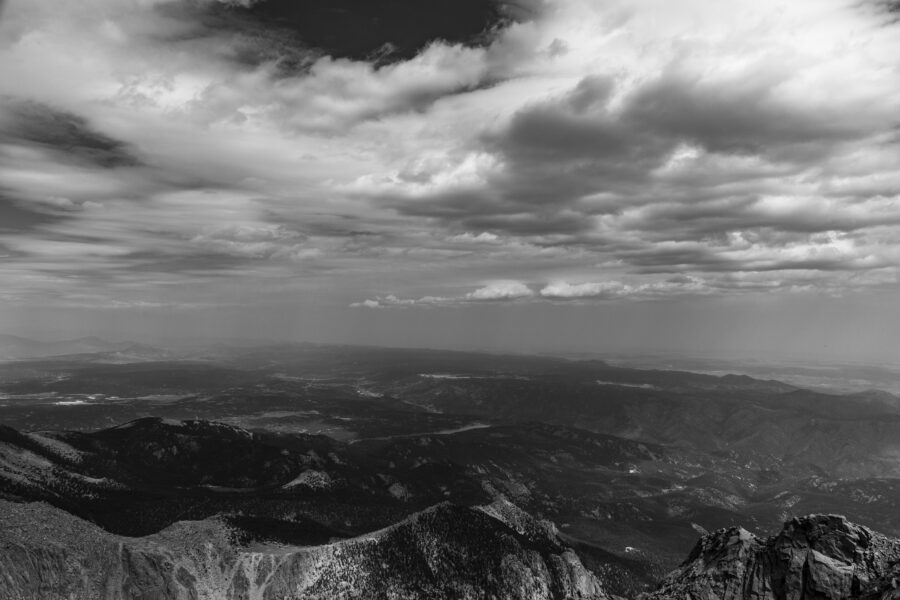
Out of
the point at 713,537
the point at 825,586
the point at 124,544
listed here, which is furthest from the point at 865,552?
the point at 124,544

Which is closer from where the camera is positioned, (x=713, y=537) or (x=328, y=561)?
(x=713, y=537)

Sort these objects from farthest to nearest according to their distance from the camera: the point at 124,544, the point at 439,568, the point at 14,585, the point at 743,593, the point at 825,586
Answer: the point at 439,568 < the point at 124,544 < the point at 14,585 < the point at 743,593 < the point at 825,586

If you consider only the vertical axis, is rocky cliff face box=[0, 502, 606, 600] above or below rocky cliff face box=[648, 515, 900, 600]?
below

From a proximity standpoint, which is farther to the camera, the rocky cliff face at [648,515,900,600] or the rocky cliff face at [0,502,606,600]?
the rocky cliff face at [0,502,606,600]

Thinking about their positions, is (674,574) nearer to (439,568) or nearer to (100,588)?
(439,568)

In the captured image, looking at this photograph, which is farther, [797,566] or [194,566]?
[194,566]

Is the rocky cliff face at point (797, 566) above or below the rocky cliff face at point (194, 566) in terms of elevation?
above

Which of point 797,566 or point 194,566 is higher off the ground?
point 797,566

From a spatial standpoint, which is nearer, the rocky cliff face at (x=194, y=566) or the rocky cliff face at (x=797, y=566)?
the rocky cliff face at (x=797, y=566)
